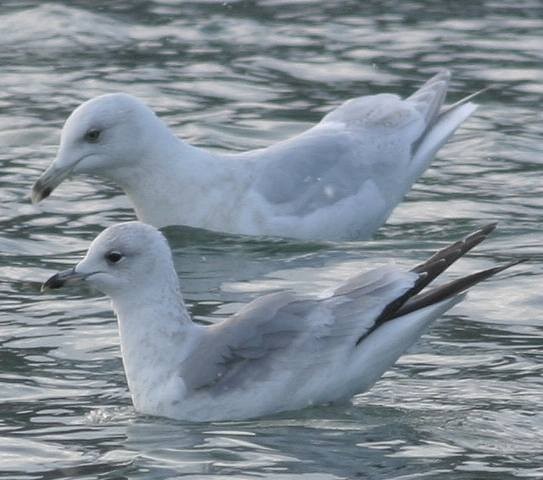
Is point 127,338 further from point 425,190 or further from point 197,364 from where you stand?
point 425,190

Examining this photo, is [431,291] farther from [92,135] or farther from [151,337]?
[92,135]

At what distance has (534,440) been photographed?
7746 millimetres

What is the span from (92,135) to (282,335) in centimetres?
294

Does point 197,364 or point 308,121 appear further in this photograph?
point 308,121

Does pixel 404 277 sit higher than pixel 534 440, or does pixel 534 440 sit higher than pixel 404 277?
pixel 404 277

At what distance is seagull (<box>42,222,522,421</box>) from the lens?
8039 millimetres

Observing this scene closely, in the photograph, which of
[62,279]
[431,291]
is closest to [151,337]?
[62,279]

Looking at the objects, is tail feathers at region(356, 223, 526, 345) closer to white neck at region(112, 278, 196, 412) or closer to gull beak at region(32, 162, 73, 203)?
white neck at region(112, 278, 196, 412)

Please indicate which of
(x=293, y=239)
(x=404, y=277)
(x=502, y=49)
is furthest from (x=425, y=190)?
(x=404, y=277)

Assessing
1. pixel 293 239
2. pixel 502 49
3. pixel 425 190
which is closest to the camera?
pixel 293 239

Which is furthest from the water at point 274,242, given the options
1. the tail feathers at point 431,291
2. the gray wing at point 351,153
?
the tail feathers at point 431,291

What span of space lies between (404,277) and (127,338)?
4.09 ft

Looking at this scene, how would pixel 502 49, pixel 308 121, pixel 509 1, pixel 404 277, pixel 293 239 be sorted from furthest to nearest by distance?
1. pixel 509 1
2. pixel 502 49
3. pixel 308 121
4. pixel 293 239
5. pixel 404 277

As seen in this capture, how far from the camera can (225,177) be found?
428 inches
